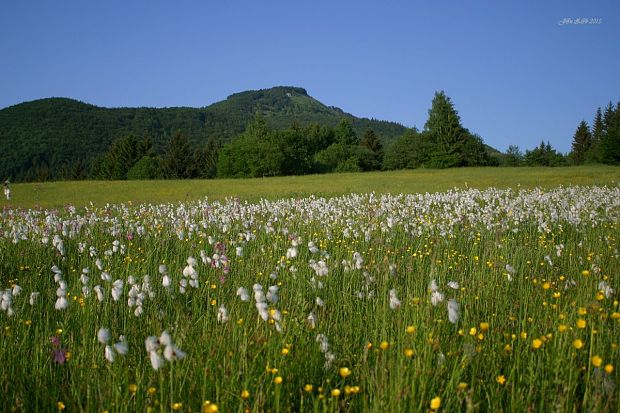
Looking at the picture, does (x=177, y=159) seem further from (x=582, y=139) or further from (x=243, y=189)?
(x=582, y=139)

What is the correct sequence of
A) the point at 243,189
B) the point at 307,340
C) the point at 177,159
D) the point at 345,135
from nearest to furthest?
the point at 307,340, the point at 243,189, the point at 177,159, the point at 345,135

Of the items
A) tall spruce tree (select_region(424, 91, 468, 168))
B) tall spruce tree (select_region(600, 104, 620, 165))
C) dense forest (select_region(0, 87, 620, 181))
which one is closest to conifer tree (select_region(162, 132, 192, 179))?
dense forest (select_region(0, 87, 620, 181))

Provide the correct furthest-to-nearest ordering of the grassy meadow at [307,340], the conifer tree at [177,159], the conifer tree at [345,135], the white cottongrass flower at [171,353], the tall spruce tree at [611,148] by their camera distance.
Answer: the conifer tree at [345,135] < the conifer tree at [177,159] < the tall spruce tree at [611,148] < the grassy meadow at [307,340] < the white cottongrass flower at [171,353]

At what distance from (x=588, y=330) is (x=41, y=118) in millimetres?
218000

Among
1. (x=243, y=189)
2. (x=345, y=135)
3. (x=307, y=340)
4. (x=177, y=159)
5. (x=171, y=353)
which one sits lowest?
(x=307, y=340)

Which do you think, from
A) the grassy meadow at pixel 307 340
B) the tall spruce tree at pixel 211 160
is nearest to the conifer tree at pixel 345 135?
the tall spruce tree at pixel 211 160

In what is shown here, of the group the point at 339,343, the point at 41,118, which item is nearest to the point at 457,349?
the point at 339,343

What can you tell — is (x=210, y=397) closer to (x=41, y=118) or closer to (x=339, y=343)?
(x=339, y=343)

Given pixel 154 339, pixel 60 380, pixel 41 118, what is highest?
pixel 41 118

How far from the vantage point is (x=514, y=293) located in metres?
4.96

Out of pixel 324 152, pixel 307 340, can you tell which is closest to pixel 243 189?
pixel 307 340

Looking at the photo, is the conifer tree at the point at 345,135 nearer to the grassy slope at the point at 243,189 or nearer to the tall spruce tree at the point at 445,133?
the tall spruce tree at the point at 445,133

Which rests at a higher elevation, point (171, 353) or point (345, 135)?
point (345, 135)

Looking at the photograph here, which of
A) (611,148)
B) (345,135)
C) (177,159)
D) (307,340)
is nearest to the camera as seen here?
(307,340)
